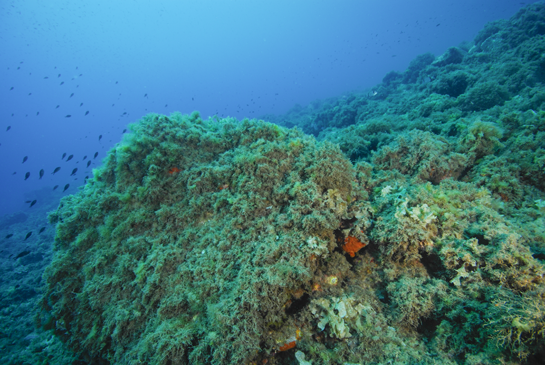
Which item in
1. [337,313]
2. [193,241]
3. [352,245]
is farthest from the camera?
[193,241]

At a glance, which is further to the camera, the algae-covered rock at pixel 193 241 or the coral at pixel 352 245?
the coral at pixel 352 245

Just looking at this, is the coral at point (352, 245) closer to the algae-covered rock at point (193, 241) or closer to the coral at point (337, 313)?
the algae-covered rock at point (193, 241)

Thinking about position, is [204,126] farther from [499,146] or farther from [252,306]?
[499,146]

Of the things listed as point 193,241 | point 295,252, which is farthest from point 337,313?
point 193,241

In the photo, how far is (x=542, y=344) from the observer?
2.18 meters

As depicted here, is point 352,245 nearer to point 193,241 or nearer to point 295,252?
point 295,252

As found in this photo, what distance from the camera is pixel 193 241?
4.14 meters

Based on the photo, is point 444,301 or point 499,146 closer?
point 444,301

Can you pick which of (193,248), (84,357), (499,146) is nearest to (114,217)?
(193,248)

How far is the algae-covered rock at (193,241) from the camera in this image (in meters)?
3.19

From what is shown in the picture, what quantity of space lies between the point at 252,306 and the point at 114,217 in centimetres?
339

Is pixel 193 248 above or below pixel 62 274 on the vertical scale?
below

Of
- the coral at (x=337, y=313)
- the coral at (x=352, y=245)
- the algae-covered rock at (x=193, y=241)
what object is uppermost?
the algae-covered rock at (x=193, y=241)

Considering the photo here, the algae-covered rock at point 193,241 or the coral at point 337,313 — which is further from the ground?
the algae-covered rock at point 193,241
